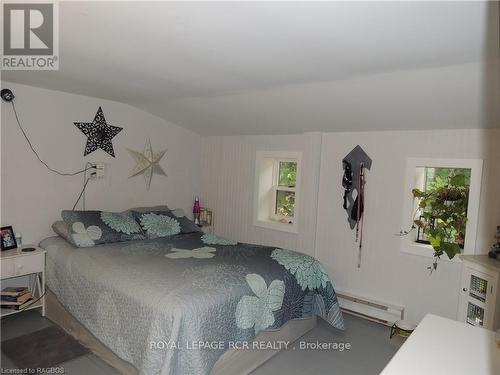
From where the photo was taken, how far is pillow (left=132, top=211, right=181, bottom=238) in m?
3.57

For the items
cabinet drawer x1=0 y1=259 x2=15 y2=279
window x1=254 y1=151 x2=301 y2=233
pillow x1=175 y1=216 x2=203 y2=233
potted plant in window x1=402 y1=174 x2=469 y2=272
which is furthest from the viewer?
window x1=254 y1=151 x2=301 y2=233

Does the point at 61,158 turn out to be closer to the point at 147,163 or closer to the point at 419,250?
the point at 147,163

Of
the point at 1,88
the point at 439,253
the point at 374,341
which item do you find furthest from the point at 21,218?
the point at 439,253

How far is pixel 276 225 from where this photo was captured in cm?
421

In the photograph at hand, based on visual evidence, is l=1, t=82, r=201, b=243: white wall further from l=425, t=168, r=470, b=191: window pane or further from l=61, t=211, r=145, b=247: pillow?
l=425, t=168, r=470, b=191: window pane

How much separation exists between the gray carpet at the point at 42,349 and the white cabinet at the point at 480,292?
2903mm

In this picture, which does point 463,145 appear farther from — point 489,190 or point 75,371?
point 75,371

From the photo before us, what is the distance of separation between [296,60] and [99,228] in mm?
2290

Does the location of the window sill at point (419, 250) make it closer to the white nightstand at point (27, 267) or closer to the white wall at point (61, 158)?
the white wall at point (61, 158)

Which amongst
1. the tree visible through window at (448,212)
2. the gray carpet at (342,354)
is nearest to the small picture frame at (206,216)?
the gray carpet at (342,354)

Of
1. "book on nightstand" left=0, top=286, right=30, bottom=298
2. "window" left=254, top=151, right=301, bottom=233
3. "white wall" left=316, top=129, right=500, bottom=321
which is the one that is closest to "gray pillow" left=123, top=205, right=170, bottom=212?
"window" left=254, top=151, right=301, bottom=233

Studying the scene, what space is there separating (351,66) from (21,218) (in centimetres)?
312

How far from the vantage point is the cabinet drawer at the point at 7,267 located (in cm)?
281

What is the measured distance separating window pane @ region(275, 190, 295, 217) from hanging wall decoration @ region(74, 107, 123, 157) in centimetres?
203
